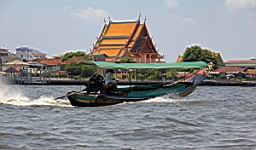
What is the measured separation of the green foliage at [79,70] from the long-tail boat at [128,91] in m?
31.2

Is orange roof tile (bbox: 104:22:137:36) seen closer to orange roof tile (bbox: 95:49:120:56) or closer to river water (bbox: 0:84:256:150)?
orange roof tile (bbox: 95:49:120:56)

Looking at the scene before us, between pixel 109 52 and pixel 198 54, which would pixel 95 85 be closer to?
pixel 198 54

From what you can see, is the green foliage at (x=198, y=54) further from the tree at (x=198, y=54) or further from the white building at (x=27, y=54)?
the white building at (x=27, y=54)

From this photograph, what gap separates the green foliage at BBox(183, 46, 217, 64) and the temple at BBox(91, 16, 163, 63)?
5590 mm

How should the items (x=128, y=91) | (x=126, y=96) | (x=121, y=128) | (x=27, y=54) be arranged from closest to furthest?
(x=121, y=128)
(x=126, y=96)
(x=128, y=91)
(x=27, y=54)

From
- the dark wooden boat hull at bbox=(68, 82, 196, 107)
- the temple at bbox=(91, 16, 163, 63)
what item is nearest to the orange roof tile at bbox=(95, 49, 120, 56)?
the temple at bbox=(91, 16, 163, 63)

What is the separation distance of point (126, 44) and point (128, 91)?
1791 inches

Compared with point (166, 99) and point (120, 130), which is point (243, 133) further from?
point (166, 99)

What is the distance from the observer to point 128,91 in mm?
20469

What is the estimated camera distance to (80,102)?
1789 centimetres

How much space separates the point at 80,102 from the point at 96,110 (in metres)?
0.91

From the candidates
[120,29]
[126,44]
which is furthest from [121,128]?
[120,29]

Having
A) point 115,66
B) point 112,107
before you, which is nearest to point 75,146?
point 112,107

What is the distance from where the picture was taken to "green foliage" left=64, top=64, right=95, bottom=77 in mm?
54597
